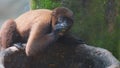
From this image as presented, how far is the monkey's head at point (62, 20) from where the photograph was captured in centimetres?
533

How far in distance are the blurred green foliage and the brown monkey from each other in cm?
65

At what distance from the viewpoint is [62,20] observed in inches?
211

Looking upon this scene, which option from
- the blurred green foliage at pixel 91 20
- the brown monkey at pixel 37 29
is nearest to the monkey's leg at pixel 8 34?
Answer: the brown monkey at pixel 37 29

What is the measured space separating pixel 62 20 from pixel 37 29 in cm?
30

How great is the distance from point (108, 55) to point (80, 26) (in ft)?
4.47

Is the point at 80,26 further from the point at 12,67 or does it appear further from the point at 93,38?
the point at 12,67

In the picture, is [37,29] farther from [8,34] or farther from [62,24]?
[8,34]

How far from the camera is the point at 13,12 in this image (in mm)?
10766

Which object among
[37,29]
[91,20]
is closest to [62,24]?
[37,29]

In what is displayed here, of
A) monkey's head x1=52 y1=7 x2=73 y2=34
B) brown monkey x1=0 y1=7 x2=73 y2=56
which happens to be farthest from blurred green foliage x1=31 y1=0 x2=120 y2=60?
monkey's head x1=52 y1=7 x2=73 y2=34

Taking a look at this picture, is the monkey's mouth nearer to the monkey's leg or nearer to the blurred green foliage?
the monkey's leg

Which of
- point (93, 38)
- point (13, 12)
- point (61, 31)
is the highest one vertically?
point (61, 31)

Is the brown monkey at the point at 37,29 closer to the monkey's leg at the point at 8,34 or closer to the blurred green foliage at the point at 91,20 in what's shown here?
the monkey's leg at the point at 8,34

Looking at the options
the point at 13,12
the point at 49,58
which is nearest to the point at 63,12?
the point at 49,58
